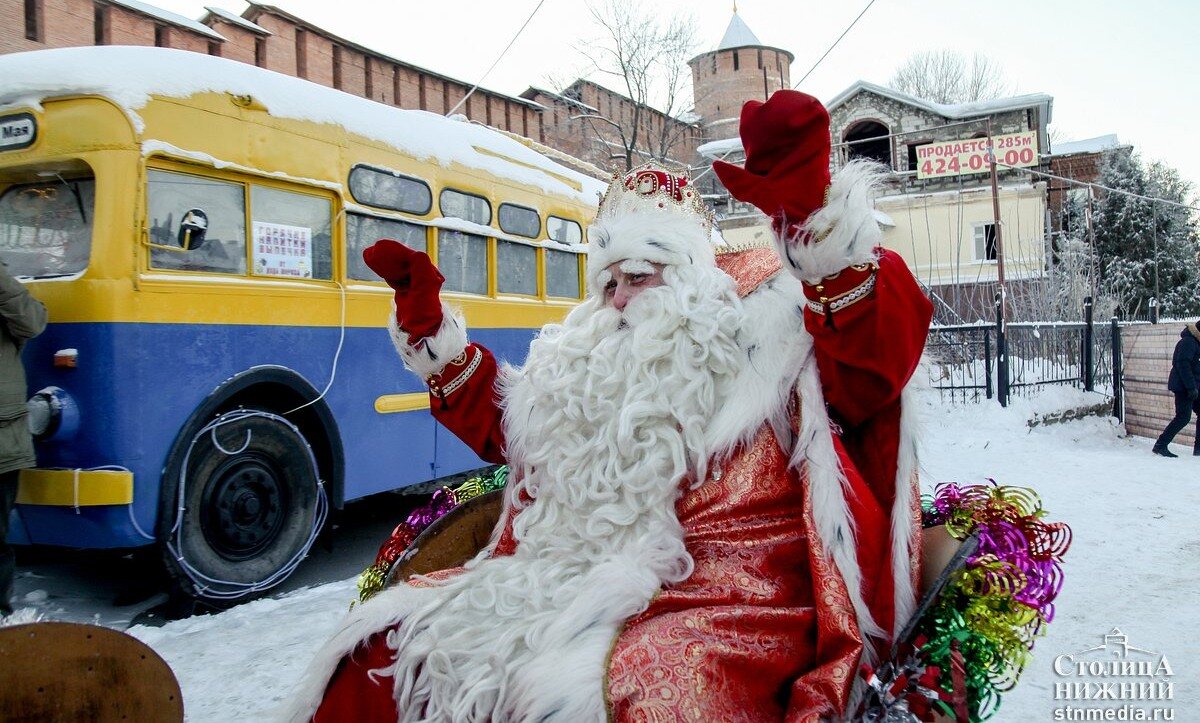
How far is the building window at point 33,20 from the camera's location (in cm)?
1099

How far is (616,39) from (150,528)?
20.9m

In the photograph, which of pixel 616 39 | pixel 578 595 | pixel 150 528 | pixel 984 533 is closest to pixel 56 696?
pixel 578 595

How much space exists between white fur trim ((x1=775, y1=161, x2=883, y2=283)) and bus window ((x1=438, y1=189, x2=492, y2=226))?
427 cm

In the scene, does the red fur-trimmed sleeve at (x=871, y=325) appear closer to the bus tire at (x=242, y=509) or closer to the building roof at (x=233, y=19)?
the bus tire at (x=242, y=509)

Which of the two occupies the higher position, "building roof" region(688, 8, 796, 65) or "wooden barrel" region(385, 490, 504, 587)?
"building roof" region(688, 8, 796, 65)

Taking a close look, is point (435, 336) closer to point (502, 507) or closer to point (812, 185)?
point (502, 507)

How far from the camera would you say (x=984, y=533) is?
1.76 m

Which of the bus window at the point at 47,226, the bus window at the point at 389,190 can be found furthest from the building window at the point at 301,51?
the bus window at the point at 47,226

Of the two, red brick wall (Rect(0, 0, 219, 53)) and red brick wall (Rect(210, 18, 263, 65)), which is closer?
red brick wall (Rect(0, 0, 219, 53))

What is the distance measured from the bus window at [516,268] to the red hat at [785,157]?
15.2 ft

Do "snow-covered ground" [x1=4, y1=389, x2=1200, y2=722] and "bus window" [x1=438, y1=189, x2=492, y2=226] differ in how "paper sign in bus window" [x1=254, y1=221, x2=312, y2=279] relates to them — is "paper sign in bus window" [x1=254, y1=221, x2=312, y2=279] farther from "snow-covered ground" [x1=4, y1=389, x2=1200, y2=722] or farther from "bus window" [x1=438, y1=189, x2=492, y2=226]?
"snow-covered ground" [x1=4, y1=389, x2=1200, y2=722]

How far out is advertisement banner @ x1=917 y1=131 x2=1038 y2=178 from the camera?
24766 millimetres

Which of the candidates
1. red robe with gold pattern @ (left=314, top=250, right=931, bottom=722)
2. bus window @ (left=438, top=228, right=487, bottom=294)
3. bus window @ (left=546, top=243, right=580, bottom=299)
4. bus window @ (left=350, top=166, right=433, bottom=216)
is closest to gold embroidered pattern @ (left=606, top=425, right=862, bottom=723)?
red robe with gold pattern @ (left=314, top=250, right=931, bottom=722)

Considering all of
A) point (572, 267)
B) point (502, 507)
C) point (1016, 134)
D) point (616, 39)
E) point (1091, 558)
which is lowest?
point (1091, 558)
